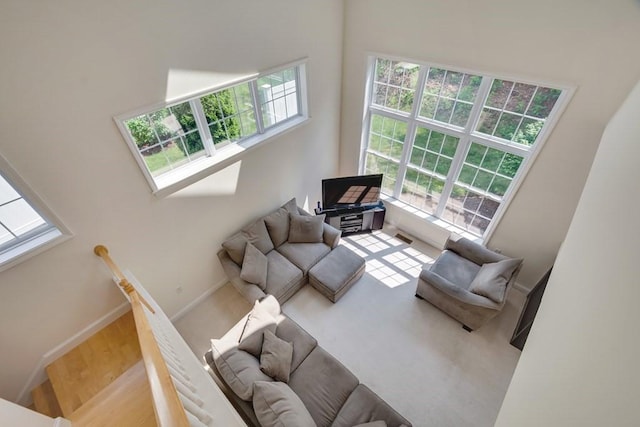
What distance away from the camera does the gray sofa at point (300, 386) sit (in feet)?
7.77

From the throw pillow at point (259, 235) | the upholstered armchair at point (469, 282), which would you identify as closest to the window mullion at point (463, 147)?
the upholstered armchair at point (469, 282)

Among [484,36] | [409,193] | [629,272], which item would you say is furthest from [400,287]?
[629,272]

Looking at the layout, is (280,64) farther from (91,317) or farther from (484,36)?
(91,317)

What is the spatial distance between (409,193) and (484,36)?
7.54ft

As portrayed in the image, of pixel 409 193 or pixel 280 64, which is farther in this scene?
pixel 409 193

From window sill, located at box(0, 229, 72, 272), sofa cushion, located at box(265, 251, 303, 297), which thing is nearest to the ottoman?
sofa cushion, located at box(265, 251, 303, 297)

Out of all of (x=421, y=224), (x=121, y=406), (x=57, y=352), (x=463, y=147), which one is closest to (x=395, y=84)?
(x=463, y=147)

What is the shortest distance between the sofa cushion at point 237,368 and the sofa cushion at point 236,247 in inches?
43.7

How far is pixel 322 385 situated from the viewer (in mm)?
2703

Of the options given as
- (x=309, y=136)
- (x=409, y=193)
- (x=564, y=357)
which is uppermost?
(x=564, y=357)

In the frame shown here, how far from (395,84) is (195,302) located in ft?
13.0

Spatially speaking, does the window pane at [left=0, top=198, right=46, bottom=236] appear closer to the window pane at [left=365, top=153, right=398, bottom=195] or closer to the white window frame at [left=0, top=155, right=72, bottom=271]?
the white window frame at [left=0, top=155, right=72, bottom=271]

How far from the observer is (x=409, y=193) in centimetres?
462

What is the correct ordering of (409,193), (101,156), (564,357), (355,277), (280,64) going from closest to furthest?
1. (564,357)
2. (101,156)
3. (280,64)
4. (355,277)
5. (409,193)
